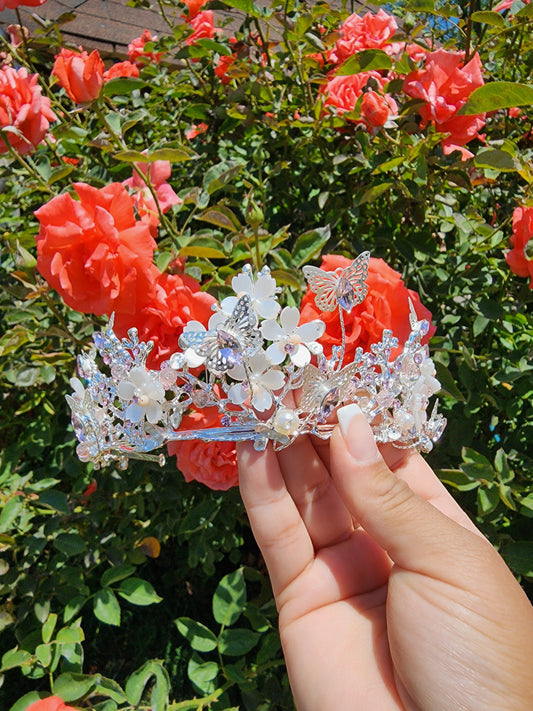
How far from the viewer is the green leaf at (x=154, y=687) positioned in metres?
1.10

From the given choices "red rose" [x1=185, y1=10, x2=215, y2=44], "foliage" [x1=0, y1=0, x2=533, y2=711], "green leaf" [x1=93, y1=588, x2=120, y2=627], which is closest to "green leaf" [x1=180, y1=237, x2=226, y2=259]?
"foliage" [x1=0, y1=0, x2=533, y2=711]

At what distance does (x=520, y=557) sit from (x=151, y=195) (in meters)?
1.15

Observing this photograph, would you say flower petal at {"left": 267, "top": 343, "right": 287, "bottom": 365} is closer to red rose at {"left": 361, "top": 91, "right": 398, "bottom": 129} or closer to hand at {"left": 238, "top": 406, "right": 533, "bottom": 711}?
hand at {"left": 238, "top": 406, "right": 533, "bottom": 711}

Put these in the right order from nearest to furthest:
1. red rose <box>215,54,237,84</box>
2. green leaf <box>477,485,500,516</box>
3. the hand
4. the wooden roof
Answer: the hand < green leaf <box>477,485,500,516</box> < red rose <box>215,54,237,84</box> < the wooden roof

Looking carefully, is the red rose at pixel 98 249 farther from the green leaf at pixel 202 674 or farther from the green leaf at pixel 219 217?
the green leaf at pixel 202 674

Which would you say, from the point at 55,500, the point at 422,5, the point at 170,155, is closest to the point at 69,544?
the point at 55,500

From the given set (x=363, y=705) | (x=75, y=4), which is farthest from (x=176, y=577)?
(x=75, y=4)

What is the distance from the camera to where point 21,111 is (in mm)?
1194

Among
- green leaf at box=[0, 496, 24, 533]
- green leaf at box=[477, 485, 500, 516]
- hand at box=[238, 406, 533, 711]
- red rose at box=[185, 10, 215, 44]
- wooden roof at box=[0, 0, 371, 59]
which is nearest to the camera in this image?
hand at box=[238, 406, 533, 711]

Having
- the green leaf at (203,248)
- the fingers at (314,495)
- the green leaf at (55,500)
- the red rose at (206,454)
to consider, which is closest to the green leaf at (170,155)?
the green leaf at (203,248)

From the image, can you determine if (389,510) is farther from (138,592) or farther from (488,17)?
(488,17)

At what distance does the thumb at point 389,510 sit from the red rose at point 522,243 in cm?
56

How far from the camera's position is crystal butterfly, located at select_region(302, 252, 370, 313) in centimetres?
96

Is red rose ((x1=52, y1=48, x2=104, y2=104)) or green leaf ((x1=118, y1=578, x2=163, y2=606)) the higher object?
red rose ((x1=52, y1=48, x2=104, y2=104))
